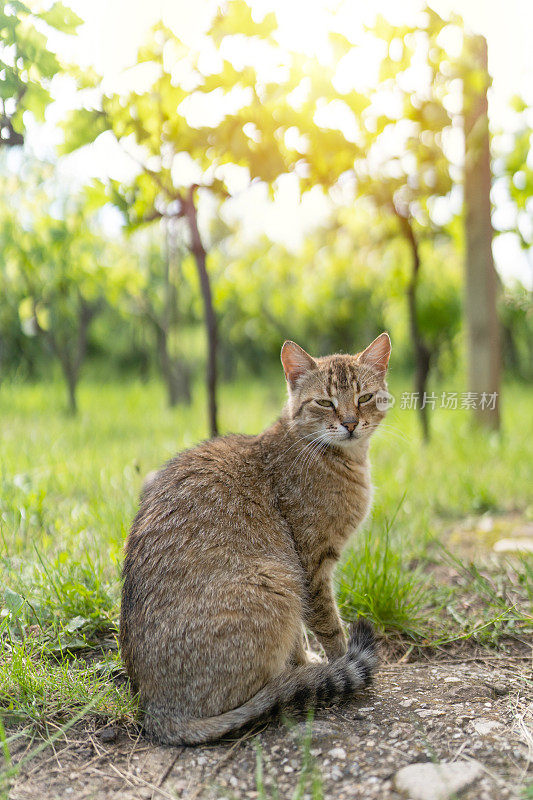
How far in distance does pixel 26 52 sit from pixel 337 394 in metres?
1.81

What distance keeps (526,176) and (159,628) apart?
4.38 metres

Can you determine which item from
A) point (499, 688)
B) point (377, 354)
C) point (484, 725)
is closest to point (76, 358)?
point (377, 354)

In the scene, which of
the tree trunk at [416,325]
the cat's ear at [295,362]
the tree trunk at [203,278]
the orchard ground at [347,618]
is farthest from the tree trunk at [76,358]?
the cat's ear at [295,362]

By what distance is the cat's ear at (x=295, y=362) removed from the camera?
9.53 ft

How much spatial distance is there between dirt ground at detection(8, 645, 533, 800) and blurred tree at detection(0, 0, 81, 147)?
2.32 meters

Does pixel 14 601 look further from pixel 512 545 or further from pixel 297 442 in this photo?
pixel 512 545

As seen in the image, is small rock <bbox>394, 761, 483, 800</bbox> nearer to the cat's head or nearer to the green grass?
the green grass

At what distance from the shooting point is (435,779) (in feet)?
5.92

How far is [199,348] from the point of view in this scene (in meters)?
12.4

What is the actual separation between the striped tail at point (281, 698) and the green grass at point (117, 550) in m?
0.17

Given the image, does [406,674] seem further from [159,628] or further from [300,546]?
[159,628]

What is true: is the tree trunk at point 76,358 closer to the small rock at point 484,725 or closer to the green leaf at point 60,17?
the green leaf at point 60,17

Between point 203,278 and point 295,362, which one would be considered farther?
point 203,278

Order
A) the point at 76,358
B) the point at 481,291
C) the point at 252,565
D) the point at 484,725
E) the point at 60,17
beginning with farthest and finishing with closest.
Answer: the point at 76,358, the point at 481,291, the point at 60,17, the point at 252,565, the point at 484,725
